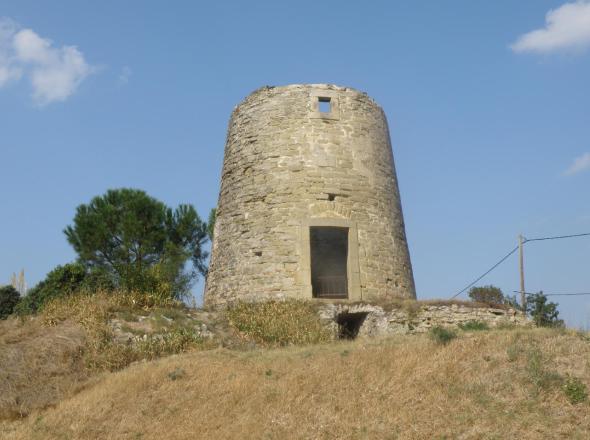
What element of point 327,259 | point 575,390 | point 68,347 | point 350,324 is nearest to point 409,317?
point 350,324

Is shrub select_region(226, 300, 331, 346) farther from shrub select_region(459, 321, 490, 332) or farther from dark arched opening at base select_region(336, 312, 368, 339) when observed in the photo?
shrub select_region(459, 321, 490, 332)

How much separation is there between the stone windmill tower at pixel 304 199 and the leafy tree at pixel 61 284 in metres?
3.41

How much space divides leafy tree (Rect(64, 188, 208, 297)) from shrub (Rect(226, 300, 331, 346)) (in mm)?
6749


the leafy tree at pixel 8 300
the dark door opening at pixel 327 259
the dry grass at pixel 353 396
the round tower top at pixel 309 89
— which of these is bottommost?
the dry grass at pixel 353 396

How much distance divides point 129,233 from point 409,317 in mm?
10260

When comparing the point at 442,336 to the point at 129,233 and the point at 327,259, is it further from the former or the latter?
the point at 129,233

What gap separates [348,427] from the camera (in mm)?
8156

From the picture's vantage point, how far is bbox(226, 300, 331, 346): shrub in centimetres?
1282

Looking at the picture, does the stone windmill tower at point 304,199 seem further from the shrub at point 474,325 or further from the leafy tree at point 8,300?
the leafy tree at point 8,300

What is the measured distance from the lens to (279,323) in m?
13.0

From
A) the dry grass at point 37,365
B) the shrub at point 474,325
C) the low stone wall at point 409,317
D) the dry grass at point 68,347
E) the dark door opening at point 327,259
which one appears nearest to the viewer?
the dry grass at point 37,365

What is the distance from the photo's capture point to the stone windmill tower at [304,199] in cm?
1424

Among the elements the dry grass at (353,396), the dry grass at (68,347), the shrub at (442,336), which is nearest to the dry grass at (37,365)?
the dry grass at (68,347)

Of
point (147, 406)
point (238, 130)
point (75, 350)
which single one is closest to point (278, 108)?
point (238, 130)
